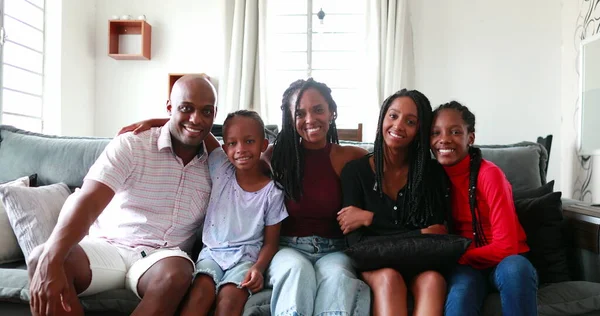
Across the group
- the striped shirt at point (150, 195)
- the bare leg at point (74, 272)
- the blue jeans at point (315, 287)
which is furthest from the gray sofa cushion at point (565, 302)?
the bare leg at point (74, 272)

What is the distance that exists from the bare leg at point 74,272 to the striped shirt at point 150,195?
192 millimetres

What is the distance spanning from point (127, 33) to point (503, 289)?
382 cm

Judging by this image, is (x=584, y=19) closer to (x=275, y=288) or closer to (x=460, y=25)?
(x=460, y=25)

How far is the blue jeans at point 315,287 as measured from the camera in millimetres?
1234

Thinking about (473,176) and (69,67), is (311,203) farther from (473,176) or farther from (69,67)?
(69,67)

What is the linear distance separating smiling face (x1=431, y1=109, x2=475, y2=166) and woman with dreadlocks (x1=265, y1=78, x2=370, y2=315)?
12.5 inches

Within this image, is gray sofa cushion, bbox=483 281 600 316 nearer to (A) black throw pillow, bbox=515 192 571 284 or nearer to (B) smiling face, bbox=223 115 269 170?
(A) black throw pillow, bbox=515 192 571 284

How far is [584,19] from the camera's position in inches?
127

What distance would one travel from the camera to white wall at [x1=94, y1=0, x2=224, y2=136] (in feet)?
13.3

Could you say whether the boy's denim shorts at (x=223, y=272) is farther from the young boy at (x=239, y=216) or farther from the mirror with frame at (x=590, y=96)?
the mirror with frame at (x=590, y=96)

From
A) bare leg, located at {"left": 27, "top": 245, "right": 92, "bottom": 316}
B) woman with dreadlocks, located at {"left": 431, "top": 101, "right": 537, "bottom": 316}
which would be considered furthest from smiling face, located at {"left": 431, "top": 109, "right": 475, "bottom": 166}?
bare leg, located at {"left": 27, "top": 245, "right": 92, "bottom": 316}

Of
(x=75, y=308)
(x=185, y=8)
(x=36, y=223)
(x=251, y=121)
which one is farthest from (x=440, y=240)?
(x=185, y=8)

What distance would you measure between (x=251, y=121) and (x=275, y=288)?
0.58m

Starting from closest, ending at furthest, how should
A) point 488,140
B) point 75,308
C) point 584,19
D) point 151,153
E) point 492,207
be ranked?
point 75,308 → point 492,207 → point 151,153 → point 584,19 → point 488,140
